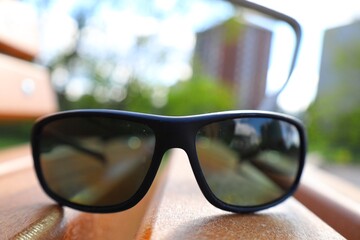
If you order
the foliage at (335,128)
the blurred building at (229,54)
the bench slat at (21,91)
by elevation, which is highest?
the blurred building at (229,54)

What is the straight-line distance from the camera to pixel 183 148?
0.29 m

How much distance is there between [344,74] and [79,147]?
95 centimetres

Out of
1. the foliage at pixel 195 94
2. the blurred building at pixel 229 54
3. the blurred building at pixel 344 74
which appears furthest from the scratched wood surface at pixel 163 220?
the foliage at pixel 195 94

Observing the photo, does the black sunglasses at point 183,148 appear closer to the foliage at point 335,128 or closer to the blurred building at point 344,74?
the foliage at point 335,128

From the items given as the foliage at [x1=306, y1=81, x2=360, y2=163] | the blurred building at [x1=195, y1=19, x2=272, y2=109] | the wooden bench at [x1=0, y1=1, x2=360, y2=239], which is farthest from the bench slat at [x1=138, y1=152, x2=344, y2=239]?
the blurred building at [x1=195, y1=19, x2=272, y2=109]

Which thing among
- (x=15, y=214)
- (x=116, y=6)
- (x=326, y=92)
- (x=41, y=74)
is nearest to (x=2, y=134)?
(x=116, y=6)

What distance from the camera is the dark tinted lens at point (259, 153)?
31 cm

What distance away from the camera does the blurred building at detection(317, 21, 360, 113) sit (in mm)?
1097

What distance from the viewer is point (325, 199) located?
0.35m

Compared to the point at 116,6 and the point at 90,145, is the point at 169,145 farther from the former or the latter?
the point at 116,6

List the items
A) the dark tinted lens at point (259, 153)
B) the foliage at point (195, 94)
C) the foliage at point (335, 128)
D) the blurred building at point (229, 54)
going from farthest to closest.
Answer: the foliage at point (195, 94)
the blurred building at point (229, 54)
the foliage at point (335, 128)
the dark tinted lens at point (259, 153)

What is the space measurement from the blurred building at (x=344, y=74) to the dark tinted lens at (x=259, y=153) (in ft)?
2.40

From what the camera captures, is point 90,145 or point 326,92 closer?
point 90,145

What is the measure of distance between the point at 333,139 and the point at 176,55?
1125mm
